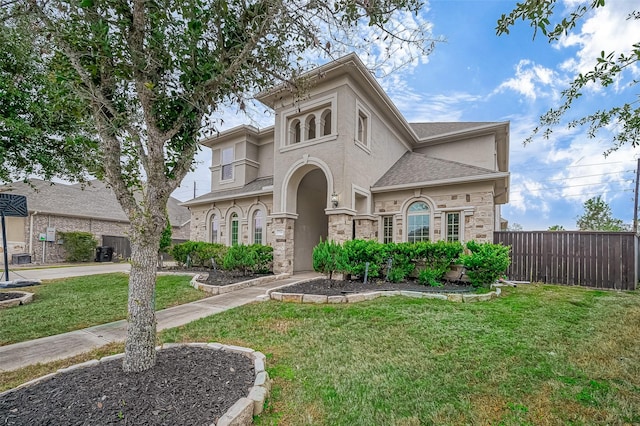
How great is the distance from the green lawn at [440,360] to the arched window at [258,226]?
778cm

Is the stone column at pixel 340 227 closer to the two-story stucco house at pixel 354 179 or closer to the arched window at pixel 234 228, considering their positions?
the two-story stucco house at pixel 354 179

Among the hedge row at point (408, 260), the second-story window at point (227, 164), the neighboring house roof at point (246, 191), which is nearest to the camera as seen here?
the hedge row at point (408, 260)

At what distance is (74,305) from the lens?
22.1 ft

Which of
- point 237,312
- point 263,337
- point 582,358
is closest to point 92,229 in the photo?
point 237,312

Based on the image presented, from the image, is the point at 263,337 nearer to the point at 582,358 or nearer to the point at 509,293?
the point at 582,358

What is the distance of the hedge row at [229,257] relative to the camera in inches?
387

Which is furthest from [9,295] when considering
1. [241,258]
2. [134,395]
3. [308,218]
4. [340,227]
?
[308,218]

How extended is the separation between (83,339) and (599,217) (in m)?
33.4

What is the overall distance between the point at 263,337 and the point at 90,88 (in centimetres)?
373

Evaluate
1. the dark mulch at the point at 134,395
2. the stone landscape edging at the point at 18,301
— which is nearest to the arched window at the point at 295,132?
the stone landscape edging at the point at 18,301

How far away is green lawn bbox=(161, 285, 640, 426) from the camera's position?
2.60 meters

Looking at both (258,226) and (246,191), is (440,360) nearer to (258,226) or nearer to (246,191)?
(258,226)

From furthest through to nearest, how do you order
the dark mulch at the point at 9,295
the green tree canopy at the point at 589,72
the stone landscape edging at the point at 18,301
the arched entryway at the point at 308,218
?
the arched entryway at the point at 308,218
the dark mulch at the point at 9,295
the stone landscape edging at the point at 18,301
the green tree canopy at the point at 589,72

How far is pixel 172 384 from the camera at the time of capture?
2764 millimetres
